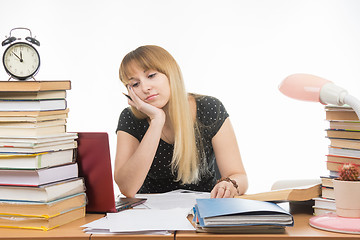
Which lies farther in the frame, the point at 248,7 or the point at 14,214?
the point at 248,7

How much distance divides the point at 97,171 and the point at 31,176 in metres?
0.22

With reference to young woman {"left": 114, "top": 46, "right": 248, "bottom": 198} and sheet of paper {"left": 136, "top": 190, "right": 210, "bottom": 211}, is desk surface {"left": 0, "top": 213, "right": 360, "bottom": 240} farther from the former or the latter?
young woman {"left": 114, "top": 46, "right": 248, "bottom": 198}

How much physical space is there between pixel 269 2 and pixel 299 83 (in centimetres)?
318

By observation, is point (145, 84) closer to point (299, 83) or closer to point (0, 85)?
point (0, 85)

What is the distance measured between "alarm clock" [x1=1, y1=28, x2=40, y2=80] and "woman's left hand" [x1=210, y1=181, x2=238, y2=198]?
2.29 feet

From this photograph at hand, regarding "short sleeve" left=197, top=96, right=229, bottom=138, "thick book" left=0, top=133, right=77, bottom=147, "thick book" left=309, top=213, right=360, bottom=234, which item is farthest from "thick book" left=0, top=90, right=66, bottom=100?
"short sleeve" left=197, top=96, right=229, bottom=138

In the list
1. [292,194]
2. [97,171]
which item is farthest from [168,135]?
[292,194]

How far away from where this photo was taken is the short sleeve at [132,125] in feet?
7.09

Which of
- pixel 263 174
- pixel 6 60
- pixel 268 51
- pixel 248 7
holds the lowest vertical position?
pixel 263 174

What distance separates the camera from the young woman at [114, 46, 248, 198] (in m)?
1.86

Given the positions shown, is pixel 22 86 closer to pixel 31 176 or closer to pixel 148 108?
pixel 31 176

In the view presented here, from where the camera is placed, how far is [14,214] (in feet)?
4.03

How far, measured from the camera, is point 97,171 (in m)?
1.37

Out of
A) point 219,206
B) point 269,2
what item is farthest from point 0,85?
point 269,2
